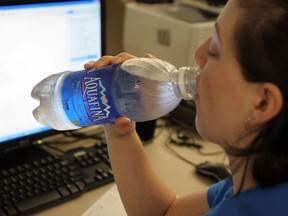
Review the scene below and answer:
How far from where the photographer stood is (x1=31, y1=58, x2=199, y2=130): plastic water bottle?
776 millimetres

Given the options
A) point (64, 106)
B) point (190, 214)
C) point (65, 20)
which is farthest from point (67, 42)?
point (190, 214)

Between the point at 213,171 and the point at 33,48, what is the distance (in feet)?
1.70

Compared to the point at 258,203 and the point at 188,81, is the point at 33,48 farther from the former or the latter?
the point at 258,203

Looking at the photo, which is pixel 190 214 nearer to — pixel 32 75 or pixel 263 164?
pixel 263 164

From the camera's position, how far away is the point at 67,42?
1.08 m

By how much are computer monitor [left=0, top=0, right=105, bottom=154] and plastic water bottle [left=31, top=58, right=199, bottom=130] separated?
5.9 inches

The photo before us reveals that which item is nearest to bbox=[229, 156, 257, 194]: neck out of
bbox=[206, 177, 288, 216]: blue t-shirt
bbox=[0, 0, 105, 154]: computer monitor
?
bbox=[206, 177, 288, 216]: blue t-shirt

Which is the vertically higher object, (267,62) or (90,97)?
(267,62)

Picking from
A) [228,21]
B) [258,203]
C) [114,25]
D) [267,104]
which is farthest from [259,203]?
[114,25]

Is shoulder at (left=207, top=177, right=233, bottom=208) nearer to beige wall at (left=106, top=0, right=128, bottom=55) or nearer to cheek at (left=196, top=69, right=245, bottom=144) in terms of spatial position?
cheek at (left=196, top=69, right=245, bottom=144)

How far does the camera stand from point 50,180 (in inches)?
39.1

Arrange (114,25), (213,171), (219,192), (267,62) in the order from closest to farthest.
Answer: (267,62)
(219,192)
(213,171)
(114,25)

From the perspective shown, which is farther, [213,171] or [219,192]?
[213,171]

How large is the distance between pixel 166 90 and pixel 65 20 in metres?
0.35
